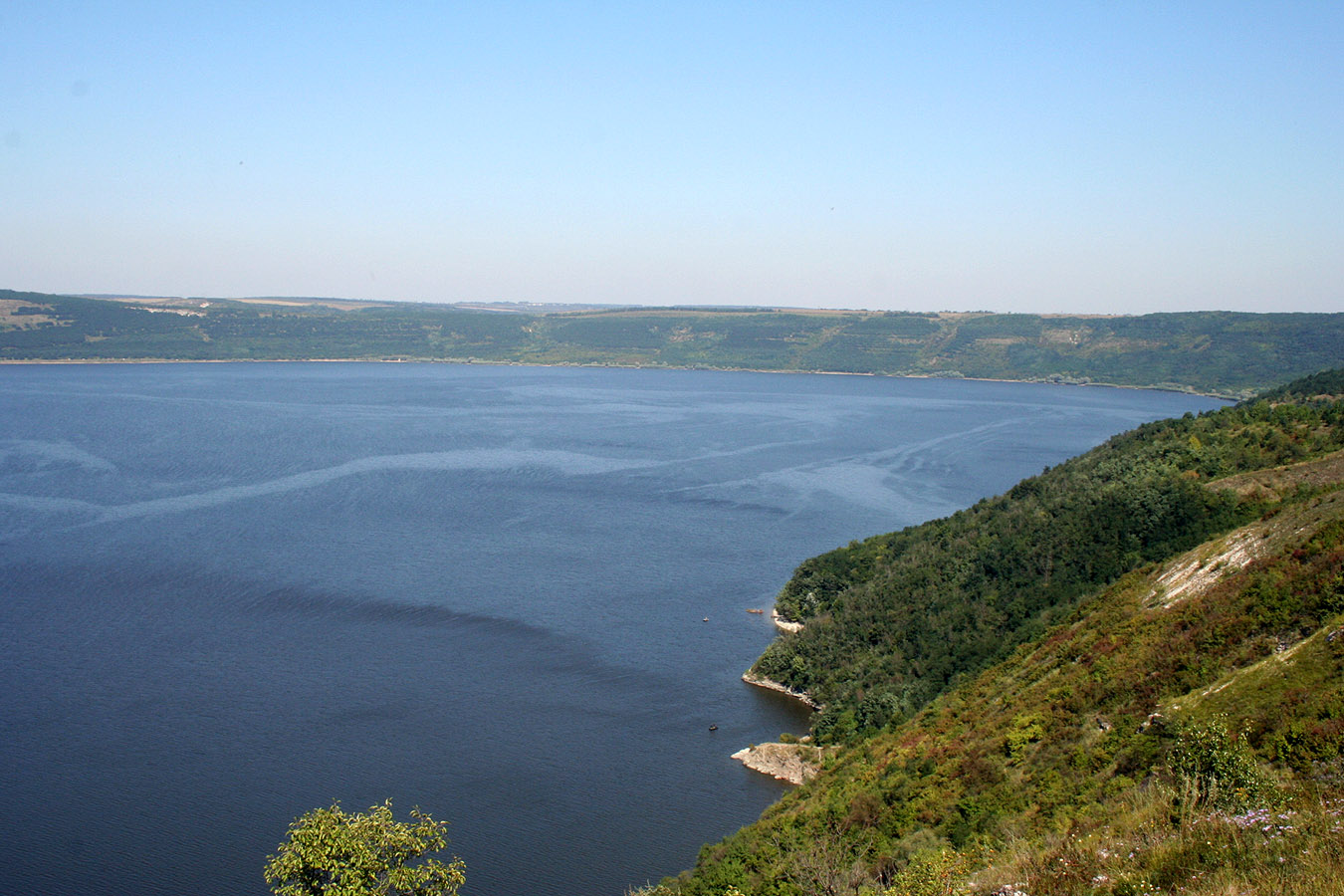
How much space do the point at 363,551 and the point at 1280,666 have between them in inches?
2314

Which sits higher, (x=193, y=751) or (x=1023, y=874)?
(x=1023, y=874)

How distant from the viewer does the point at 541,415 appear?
145m

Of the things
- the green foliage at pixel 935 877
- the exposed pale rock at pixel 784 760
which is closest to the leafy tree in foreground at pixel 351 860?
the green foliage at pixel 935 877

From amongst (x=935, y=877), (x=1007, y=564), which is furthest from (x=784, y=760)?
(x=935, y=877)

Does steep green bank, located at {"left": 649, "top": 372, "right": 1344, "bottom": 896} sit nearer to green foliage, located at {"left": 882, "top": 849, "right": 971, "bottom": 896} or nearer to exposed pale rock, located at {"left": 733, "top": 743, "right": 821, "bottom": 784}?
green foliage, located at {"left": 882, "top": 849, "right": 971, "bottom": 896}

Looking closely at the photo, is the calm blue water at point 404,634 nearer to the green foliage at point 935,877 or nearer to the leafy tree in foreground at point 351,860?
the leafy tree in foreground at point 351,860

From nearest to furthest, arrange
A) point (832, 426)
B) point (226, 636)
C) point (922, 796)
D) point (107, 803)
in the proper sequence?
1. point (922, 796)
2. point (107, 803)
3. point (226, 636)
4. point (832, 426)

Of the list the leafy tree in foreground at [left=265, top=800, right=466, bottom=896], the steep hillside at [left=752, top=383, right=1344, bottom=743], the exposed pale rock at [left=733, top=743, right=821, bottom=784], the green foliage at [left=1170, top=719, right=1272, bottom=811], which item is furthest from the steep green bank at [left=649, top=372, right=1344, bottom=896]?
the leafy tree in foreground at [left=265, top=800, right=466, bottom=896]

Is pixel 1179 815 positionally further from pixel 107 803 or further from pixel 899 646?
pixel 107 803

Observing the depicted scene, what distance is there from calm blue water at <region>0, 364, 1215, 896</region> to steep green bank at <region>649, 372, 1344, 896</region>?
713 centimetres

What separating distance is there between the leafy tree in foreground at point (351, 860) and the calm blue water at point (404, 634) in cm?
925

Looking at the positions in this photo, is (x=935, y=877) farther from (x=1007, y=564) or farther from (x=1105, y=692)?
(x=1007, y=564)

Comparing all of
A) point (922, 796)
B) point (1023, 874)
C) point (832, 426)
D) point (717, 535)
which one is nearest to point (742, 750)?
point (922, 796)

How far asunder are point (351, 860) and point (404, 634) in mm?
31006
